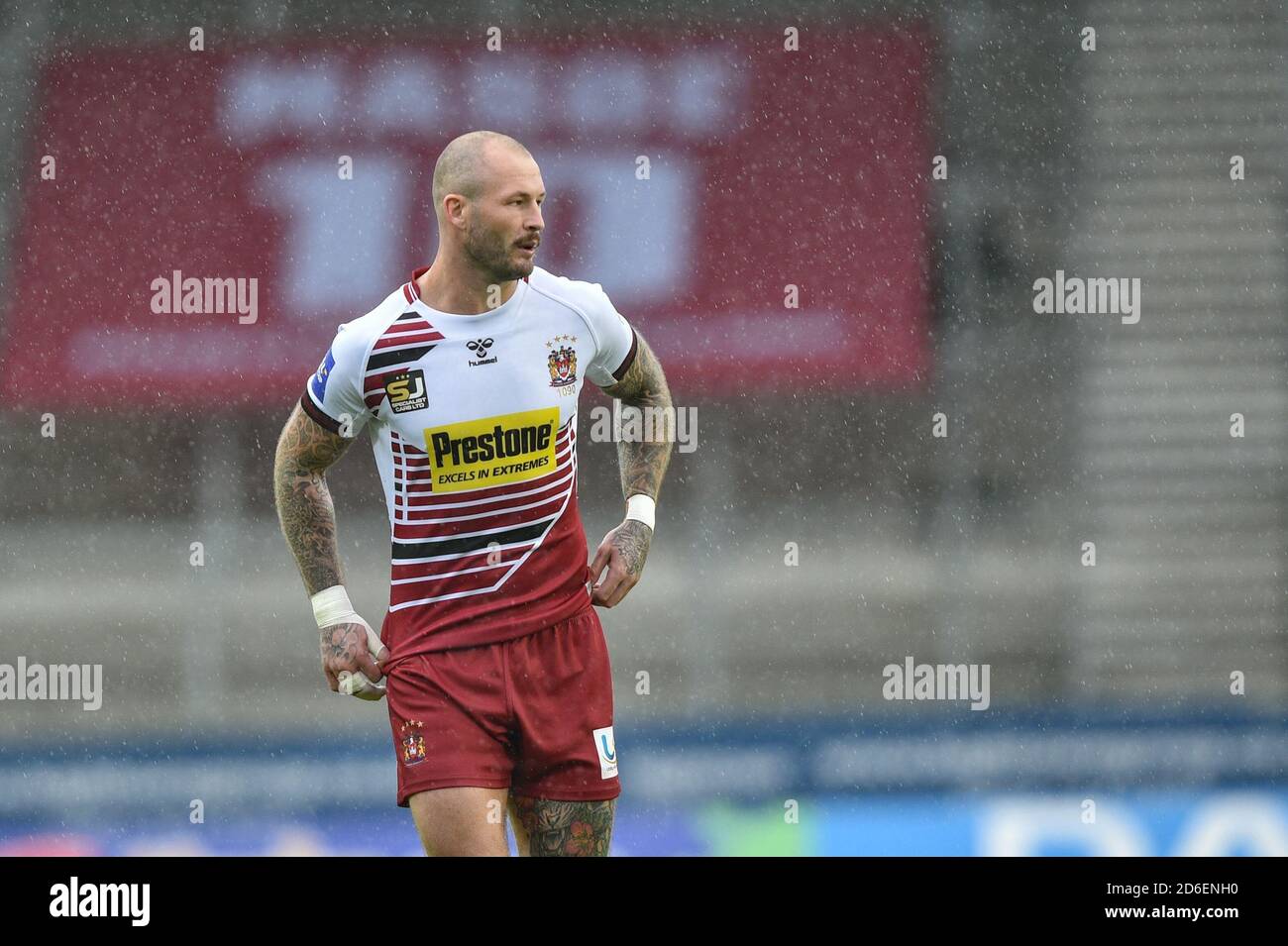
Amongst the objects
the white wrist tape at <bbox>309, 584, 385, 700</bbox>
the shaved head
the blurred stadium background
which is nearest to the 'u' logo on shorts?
the white wrist tape at <bbox>309, 584, 385, 700</bbox>

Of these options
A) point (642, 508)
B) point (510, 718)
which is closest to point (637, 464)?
point (642, 508)

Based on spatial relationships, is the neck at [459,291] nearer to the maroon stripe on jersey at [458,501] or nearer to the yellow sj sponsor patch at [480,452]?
the yellow sj sponsor patch at [480,452]

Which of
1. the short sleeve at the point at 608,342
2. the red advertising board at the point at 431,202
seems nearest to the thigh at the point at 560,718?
the short sleeve at the point at 608,342

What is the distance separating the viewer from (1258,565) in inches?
497

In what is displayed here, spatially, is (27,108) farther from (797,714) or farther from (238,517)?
(797,714)

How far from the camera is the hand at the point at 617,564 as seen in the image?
4.98m

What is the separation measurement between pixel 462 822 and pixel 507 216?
154cm

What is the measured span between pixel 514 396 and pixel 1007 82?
10057 millimetres

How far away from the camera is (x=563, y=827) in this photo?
478 cm

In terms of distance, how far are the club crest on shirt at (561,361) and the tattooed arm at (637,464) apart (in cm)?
22

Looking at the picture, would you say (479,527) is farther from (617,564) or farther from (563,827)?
(563,827)

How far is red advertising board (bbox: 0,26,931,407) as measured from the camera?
35.3 feet

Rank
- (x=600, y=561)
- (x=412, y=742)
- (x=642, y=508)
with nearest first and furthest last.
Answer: (x=412, y=742), (x=600, y=561), (x=642, y=508)

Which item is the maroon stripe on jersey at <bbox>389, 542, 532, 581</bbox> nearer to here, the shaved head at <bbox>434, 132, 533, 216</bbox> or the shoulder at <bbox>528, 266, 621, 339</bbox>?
the shoulder at <bbox>528, 266, 621, 339</bbox>
